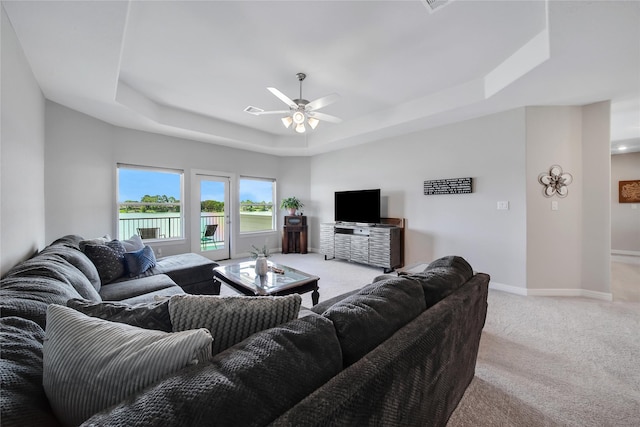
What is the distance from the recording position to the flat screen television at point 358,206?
4761 millimetres

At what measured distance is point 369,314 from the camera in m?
0.94

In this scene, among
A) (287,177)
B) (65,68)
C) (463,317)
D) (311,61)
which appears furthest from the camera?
(287,177)

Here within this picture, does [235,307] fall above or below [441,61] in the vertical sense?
below

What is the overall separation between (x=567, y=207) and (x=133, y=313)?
4598 mm

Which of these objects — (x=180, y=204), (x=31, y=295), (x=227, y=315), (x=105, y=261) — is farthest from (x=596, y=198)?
(x=180, y=204)

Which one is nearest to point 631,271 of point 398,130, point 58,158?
point 398,130

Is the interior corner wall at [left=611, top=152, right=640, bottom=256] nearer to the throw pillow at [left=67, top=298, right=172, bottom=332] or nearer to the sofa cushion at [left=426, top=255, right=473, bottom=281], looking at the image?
the sofa cushion at [left=426, top=255, right=473, bottom=281]

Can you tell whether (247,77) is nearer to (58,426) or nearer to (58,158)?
(58,158)

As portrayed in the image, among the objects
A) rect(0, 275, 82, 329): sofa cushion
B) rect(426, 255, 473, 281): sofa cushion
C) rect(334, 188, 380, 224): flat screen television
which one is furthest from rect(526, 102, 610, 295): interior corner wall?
rect(0, 275, 82, 329): sofa cushion

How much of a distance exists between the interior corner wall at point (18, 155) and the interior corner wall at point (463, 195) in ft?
15.2

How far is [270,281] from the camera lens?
8.32 feet

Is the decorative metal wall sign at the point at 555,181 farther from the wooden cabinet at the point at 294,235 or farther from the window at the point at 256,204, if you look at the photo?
the window at the point at 256,204

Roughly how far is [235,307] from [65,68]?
3116 millimetres

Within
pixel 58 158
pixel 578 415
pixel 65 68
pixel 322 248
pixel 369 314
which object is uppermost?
pixel 65 68
